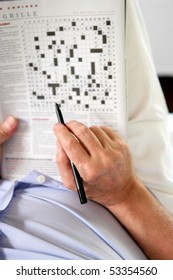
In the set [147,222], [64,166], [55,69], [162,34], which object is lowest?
[147,222]

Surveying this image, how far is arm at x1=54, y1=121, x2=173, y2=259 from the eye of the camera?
0.58 m

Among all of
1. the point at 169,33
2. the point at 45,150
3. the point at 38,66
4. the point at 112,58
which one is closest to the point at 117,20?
the point at 112,58

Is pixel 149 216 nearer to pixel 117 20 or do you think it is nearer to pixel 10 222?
pixel 10 222

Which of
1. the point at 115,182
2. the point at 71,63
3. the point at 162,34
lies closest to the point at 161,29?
the point at 162,34

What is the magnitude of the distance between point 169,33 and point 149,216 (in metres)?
1.16

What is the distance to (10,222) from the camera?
2.14 feet

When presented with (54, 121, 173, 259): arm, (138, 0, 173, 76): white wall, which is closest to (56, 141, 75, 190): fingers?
(54, 121, 173, 259): arm

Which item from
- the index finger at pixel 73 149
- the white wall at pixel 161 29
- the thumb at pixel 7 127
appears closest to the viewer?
the index finger at pixel 73 149

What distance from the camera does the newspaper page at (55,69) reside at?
622 mm

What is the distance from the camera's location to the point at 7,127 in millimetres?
693

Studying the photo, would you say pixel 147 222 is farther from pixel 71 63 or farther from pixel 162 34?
pixel 162 34

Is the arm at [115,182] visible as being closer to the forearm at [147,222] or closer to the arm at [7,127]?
the forearm at [147,222]

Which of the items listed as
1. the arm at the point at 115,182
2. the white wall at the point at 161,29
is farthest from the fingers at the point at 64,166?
the white wall at the point at 161,29

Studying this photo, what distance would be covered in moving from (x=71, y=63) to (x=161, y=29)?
1052 millimetres
